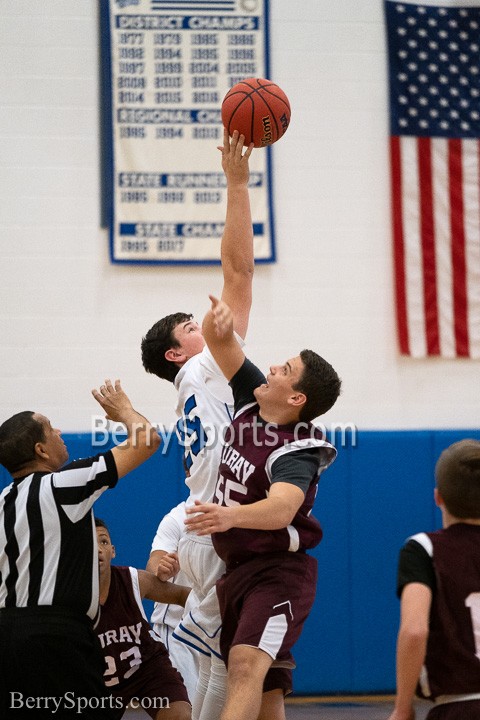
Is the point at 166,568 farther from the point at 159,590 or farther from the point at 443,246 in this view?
the point at 443,246

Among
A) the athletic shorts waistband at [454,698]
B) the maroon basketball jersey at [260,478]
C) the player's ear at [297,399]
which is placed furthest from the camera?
the player's ear at [297,399]

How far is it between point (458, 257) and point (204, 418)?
4.08 meters

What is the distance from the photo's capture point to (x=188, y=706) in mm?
4352

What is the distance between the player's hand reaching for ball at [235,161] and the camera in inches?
169

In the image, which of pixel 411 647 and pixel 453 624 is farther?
pixel 453 624

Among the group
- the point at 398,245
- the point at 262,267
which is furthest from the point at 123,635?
the point at 398,245

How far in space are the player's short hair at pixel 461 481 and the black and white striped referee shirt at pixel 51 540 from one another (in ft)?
4.55

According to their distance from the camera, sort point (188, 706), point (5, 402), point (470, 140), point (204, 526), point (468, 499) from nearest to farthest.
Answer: point (468, 499) < point (204, 526) < point (188, 706) < point (5, 402) < point (470, 140)

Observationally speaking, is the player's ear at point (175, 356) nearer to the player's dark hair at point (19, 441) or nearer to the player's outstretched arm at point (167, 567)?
the player's outstretched arm at point (167, 567)

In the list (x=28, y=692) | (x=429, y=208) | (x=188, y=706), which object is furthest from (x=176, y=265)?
(x=28, y=692)

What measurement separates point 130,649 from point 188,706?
39 cm

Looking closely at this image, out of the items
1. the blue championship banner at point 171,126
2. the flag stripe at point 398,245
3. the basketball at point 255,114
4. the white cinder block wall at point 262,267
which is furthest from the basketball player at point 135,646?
the flag stripe at point 398,245

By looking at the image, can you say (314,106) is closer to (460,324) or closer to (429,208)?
(429,208)

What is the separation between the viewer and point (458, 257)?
784 cm
